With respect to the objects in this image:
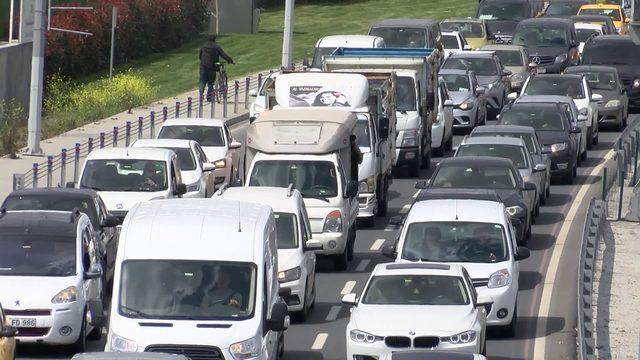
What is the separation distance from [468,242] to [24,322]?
251 inches

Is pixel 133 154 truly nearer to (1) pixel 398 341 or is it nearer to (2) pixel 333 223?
(2) pixel 333 223

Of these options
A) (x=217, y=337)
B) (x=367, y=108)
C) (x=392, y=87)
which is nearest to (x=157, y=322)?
(x=217, y=337)

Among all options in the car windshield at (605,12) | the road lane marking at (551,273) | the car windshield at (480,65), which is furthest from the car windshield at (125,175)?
the car windshield at (605,12)

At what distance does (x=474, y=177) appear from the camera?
3158 centimetres

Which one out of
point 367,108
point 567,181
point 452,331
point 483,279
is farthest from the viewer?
point 567,181

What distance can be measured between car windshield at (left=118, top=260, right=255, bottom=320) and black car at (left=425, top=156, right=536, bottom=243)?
1248cm

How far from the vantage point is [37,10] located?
4019cm

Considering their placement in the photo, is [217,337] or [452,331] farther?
[452,331]

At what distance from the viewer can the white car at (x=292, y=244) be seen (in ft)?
79.3

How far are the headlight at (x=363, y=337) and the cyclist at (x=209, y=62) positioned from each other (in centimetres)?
2782

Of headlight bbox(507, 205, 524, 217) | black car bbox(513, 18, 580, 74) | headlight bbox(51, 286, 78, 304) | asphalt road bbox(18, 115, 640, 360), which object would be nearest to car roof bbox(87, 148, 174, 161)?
asphalt road bbox(18, 115, 640, 360)

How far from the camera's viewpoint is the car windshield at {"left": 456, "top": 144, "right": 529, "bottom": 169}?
34.3m

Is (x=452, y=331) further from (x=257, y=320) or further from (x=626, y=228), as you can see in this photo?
(x=626, y=228)

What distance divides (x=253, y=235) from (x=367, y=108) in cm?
1511
